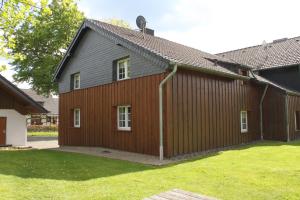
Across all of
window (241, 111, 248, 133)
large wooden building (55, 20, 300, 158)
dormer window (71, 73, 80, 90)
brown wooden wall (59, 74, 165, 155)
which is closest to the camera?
large wooden building (55, 20, 300, 158)

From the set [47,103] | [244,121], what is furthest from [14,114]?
[47,103]

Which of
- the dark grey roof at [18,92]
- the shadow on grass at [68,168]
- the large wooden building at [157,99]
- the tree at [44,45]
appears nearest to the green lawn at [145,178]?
the shadow on grass at [68,168]

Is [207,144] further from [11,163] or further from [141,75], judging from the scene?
[11,163]

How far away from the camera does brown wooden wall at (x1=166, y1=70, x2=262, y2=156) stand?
38.8ft

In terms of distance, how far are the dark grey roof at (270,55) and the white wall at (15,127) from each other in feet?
53.5

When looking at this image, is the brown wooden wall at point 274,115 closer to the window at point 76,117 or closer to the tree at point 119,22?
the window at point 76,117

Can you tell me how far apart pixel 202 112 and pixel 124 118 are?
12.3 feet

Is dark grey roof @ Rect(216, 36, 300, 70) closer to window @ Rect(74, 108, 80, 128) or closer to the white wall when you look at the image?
window @ Rect(74, 108, 80, 128)

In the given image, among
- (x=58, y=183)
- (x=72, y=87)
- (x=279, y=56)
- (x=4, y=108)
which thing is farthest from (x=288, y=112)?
(x=4, y=108)

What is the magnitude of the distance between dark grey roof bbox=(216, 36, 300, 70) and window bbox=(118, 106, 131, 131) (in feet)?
39.1

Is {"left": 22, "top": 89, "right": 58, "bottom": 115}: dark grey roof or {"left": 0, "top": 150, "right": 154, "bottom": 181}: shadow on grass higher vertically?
{"left": 22, "top": 89, "right": 58, "bottom": 115}: dark grey roof

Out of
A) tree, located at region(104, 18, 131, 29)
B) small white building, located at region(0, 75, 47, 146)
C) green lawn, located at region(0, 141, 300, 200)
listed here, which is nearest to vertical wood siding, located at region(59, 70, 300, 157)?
green lawn, located at region(0, 141, 300, 200)

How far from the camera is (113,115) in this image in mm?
14781

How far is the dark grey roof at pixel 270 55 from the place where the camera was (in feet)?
69.2
